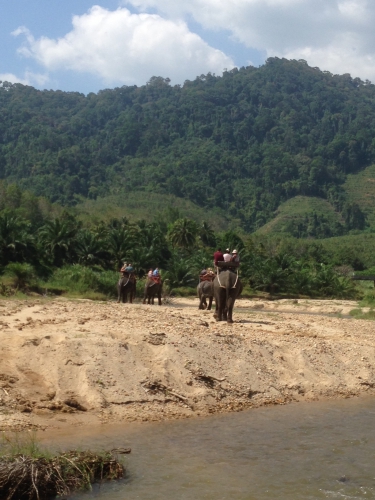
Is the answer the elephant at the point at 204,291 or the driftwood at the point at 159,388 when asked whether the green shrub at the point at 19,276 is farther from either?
the driftwood at the point at 159,388

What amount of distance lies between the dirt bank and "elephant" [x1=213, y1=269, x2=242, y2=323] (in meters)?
2.51

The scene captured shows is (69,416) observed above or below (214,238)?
below

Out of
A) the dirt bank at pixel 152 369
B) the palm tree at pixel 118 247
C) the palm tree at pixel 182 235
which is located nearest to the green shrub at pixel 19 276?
the palm tree at pixel 118 247

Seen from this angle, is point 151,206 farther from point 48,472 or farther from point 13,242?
point 48,472

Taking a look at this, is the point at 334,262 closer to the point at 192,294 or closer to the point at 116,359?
the point at 192,294

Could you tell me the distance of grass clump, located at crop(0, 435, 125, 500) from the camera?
22.9 feet

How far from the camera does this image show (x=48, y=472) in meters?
7.17

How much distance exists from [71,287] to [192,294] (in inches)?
458

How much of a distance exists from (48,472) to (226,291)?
11.7 m

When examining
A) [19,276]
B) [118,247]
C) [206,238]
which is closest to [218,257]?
[19,276]

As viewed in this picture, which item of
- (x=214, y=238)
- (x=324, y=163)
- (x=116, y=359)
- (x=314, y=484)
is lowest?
(x=314, y=484)

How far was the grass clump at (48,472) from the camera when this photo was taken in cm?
697

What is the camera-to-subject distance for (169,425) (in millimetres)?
10148

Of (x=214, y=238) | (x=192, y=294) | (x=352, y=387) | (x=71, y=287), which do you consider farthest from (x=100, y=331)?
(x=214, y=238)
